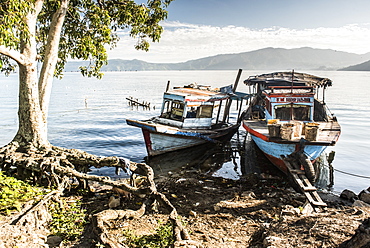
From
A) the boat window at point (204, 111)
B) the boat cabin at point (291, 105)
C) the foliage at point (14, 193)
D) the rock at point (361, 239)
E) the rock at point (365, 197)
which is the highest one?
the boat cabin at point (291, 105)

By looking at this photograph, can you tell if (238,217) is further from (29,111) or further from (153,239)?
(29,111)

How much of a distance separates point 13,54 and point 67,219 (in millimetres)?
4857

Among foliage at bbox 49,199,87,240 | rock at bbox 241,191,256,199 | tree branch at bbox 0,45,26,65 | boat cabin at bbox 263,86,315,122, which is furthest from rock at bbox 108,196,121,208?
boat cabin at bbox 263,86,315,122

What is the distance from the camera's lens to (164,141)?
1513cm

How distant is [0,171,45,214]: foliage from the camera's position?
20.3 ft

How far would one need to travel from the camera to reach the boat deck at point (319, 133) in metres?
11.5

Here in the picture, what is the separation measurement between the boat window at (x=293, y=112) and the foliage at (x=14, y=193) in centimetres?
1146

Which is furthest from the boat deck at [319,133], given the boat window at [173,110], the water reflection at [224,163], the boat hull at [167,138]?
the boat window at [173,110]

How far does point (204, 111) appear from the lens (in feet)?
55.4

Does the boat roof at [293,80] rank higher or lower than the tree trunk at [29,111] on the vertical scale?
higher

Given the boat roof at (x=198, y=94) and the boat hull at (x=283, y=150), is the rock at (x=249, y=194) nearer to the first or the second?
the boat hull at (x=283, y=150)

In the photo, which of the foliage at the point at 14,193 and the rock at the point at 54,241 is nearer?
the rock at the point at 54,241

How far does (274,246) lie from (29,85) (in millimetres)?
8105

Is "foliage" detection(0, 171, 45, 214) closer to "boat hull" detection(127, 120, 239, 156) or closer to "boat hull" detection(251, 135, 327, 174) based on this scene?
"boat hull" detection(127, 120, 239, 156)
